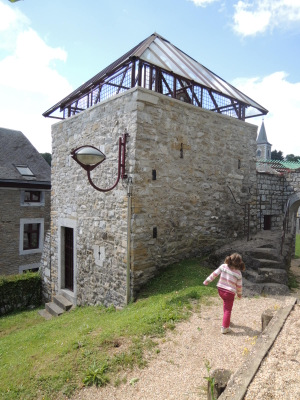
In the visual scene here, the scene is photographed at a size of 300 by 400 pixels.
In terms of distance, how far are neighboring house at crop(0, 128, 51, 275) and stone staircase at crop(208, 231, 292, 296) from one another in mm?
11136

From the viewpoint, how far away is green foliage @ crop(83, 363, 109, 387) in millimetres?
3475

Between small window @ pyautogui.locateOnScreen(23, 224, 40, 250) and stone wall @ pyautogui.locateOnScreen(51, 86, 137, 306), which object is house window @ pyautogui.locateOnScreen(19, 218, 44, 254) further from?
stone wall @ pyautogui.locateOnScreen(51, 86, 137, 306)

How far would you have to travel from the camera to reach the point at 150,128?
6320 mm

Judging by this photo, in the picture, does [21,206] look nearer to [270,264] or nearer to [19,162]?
[19,162]

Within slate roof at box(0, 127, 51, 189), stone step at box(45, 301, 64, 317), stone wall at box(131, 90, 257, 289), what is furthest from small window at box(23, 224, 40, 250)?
stone wall at box(131, 90, 257, 289)

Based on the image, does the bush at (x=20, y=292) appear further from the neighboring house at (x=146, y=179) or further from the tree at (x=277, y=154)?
the tree at (x=277, y=154)

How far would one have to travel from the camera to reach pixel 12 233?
557 inches

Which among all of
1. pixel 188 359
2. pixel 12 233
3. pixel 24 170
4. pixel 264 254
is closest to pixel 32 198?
pixel 24 170

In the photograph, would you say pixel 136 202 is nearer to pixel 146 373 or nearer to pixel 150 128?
pixel 150 128

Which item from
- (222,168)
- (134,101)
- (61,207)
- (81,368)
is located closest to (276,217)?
(222,168)

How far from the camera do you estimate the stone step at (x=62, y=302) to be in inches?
310

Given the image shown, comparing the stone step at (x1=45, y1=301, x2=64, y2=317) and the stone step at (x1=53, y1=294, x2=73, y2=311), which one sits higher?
the stone step at (x1=53, y1=294, x2=73, y2=311)

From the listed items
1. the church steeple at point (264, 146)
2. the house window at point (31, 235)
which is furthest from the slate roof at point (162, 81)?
the church steeple at point (264, 146)

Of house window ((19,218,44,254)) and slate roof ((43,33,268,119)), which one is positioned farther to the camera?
house window ((19,218,44,254))
